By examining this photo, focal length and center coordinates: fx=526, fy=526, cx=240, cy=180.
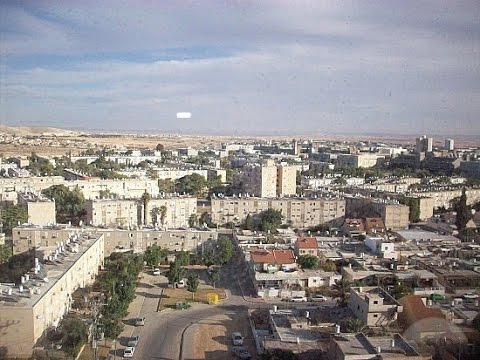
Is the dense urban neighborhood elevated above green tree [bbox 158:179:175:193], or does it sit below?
below

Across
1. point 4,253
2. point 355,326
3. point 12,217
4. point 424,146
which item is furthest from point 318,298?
point 424,146

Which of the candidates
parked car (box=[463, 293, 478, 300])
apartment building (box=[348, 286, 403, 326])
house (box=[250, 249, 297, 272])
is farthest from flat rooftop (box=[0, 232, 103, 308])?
parked car (box=[463, 293, 478, 300])

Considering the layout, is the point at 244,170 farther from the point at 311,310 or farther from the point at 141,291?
the point at 311,310

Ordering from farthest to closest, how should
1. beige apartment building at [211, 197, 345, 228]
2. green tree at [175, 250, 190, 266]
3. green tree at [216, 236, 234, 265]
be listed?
beige apartment building at [211, 197, 345, 228], green tree at [216, 236, 234, 265], green tree at [175, 250, 190, 266]

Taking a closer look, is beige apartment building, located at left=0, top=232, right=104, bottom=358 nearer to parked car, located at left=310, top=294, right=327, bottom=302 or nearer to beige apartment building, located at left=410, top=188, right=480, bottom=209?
parked car, located at left=310, top=294, right=327, bottom=302

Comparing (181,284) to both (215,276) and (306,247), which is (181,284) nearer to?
(215,276)

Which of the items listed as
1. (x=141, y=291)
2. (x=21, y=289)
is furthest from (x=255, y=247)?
(x=21, y=289)
